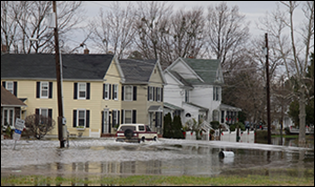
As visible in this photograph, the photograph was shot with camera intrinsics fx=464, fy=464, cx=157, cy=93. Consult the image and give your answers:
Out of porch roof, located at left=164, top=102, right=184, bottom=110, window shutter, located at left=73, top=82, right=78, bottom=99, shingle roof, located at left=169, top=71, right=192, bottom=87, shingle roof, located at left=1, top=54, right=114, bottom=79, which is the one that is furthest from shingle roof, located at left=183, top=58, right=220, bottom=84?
window shutter, located at left=73, top=82, right=78, bottom=99

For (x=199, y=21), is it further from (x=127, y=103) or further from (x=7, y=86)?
(x=7, y=86)

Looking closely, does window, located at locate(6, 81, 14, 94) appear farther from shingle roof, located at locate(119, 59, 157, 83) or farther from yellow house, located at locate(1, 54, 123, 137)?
shingle roof, located at locate(119, 59, 157, 83)

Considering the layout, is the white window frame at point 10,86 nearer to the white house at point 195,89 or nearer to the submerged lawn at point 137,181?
the white house at point 195,89

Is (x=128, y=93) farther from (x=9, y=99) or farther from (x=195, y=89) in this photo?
(x=195, y=89)

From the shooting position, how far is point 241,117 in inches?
2813

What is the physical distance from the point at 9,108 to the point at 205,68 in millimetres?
28455

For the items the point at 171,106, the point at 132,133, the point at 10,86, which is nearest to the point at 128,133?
the point at 132,133

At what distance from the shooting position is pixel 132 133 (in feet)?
122

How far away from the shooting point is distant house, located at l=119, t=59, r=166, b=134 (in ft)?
159

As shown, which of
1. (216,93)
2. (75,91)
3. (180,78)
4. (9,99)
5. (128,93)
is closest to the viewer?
(9,99)

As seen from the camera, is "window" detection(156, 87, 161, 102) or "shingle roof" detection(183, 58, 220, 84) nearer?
"window" detection(156, 87, 161, 102)

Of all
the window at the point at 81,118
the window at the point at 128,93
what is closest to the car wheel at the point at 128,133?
the window at the point at 81,118

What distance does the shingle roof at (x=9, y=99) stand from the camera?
38.9 m

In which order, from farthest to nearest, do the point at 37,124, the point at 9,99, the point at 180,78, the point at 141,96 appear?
1. the point at 180,78
2. the point at 141,96
3. the point at 9,99
4. the point at 37,124
